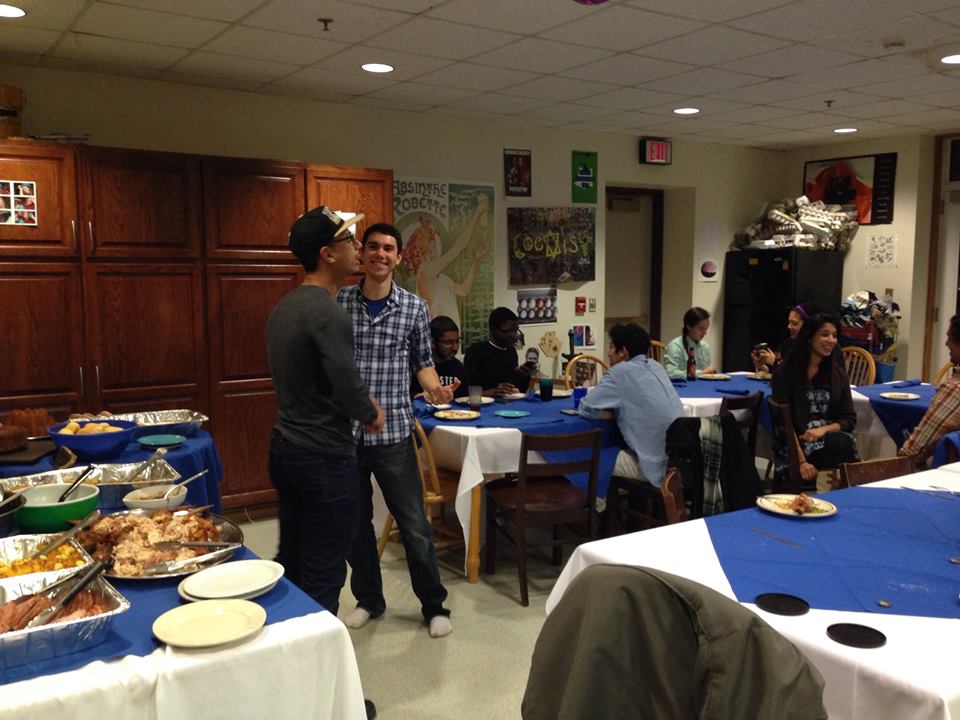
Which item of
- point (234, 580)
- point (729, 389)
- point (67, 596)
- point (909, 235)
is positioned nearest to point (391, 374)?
point (234, 580)

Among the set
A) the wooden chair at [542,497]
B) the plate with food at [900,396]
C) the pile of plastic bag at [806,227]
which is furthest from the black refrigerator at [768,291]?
the wooden chair at [542,497]

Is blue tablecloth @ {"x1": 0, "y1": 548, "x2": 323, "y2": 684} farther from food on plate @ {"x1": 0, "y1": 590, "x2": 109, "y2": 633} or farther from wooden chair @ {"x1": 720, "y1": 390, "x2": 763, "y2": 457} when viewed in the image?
wooden chair @ {"x1": 720, "y1": 390, "x2": 763, "y2": 457}

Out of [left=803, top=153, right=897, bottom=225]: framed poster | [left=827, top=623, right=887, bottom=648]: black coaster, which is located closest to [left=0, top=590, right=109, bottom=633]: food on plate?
[left=827, top=623, right=887, bottom=648]: black coaster

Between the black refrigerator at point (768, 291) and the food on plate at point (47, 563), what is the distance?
6.44m

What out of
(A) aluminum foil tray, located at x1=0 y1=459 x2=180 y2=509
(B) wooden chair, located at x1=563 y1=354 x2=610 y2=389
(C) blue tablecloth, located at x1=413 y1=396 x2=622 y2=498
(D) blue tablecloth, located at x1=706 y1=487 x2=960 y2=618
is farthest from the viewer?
(B) wooden chair, located at x1=563 y1=354 x2=610 y2=389

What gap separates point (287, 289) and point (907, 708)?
4.10 m

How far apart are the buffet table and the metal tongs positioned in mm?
72

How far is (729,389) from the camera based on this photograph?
498 cm

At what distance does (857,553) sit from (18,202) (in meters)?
4.08

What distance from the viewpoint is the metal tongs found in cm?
136

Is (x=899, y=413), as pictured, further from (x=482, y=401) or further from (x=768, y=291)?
(x=768, y=291)

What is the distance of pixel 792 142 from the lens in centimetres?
739

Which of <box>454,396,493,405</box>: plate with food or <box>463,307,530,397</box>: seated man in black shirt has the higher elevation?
<box>463,307,530,397</box>: seated man in black shirt

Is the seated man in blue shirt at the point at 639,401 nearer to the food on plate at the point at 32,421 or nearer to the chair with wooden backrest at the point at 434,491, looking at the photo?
the chair with wooden backrest at the point at 434,491
